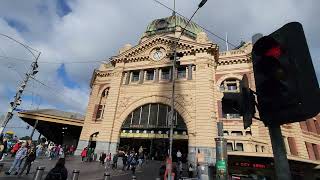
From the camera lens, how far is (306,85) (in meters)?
2.48

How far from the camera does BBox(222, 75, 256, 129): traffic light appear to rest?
3232 mm

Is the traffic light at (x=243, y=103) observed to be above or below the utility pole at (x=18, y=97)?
below

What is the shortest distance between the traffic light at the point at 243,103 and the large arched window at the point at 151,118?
25473 mm

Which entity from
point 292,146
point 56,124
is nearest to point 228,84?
point 292,146

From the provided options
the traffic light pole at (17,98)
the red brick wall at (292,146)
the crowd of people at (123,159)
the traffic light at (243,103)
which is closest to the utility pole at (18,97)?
the traffic light pole at (17,98)

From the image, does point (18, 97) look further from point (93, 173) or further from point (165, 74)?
point (165, 74)

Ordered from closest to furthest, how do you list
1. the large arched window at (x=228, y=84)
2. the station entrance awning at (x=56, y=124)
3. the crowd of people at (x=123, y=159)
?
the crowd of people at (x=123, y=159) → the large arched window at (x=228, y=84) → the station entrance awning at (x=56, y=124)

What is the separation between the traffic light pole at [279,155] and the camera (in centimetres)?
252

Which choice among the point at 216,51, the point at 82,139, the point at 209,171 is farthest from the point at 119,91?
the point at 209,171

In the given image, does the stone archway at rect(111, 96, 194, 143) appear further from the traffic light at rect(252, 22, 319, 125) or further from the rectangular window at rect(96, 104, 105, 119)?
the traffic light at rect(252, 22, 319, 125)

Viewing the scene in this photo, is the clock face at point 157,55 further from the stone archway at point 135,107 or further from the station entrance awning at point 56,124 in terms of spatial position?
the station entrance awning at point 56,124

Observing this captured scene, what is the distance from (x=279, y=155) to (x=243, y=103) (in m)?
0.89

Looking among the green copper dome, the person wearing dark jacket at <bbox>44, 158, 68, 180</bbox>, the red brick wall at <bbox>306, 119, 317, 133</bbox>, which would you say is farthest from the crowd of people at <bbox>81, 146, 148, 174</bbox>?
the green copper dome

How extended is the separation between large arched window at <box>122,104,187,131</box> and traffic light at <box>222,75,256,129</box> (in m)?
25.5
